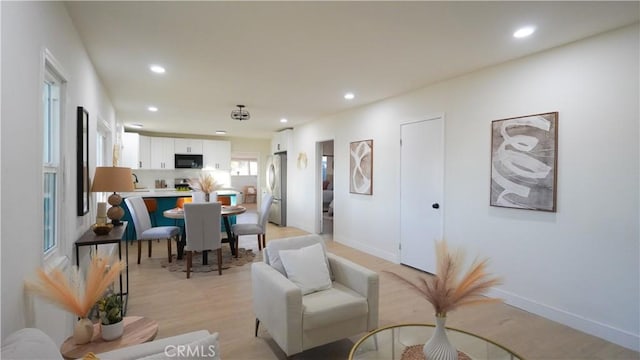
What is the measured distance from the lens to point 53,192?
2184mm

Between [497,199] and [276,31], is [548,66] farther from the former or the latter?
[276,31]

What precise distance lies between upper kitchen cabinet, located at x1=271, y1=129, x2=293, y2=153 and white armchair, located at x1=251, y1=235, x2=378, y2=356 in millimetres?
5440

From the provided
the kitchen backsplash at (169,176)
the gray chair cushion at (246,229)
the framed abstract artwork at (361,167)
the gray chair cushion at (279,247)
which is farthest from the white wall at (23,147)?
the kitchen backsplash at (169,176)

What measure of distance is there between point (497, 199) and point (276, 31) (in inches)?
107

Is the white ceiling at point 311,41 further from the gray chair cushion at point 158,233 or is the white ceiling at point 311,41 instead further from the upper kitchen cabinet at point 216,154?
the upper kitchen cabinet at point 216,154

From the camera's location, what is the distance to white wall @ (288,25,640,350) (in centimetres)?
250

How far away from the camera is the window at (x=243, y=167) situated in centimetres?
1279

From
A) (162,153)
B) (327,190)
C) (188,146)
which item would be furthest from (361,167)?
(162,153)

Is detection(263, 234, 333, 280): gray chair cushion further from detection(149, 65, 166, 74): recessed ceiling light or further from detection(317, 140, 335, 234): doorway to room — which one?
detection(317, 140, 335, 234): doorway to room

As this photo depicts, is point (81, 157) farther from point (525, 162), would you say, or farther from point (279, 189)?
point (279, 189)

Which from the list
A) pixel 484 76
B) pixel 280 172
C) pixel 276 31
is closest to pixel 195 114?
pixel 280 172

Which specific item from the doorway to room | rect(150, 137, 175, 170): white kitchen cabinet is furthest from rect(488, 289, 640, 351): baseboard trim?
rect(150, 137, 175, 170): white kitchen cabinet

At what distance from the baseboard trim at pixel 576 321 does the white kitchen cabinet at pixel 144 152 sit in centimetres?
825

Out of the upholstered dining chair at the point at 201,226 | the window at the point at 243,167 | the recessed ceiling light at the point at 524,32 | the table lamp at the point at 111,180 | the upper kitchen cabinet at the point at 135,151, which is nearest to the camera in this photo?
the recessed ceiling light at the point at 524,32
